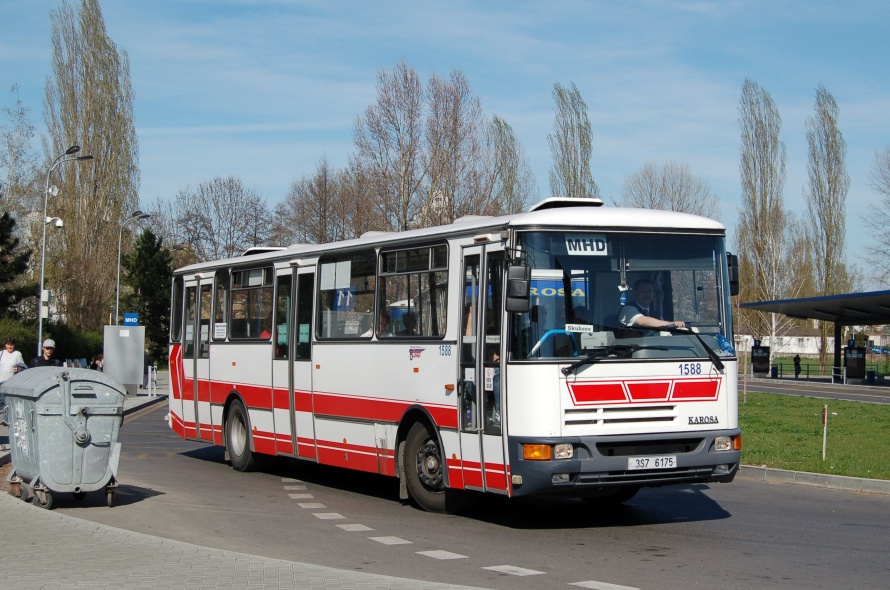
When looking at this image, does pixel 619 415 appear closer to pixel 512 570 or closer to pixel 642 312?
pixel 642 312

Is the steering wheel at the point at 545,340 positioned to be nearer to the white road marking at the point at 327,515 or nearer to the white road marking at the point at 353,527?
the white road marking at the point at 353,527

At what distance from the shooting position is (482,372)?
11.3 meters

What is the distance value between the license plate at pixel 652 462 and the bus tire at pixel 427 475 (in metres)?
2.15

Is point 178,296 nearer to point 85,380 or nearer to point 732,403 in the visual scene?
point 85,380

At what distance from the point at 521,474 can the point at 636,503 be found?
10.2ft

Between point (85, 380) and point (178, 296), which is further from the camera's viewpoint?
point (178, 296)

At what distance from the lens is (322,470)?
57.8 feet

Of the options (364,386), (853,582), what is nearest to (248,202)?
(364,386)

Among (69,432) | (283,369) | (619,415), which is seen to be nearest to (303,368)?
(283,369)

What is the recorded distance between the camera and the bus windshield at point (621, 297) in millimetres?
10750

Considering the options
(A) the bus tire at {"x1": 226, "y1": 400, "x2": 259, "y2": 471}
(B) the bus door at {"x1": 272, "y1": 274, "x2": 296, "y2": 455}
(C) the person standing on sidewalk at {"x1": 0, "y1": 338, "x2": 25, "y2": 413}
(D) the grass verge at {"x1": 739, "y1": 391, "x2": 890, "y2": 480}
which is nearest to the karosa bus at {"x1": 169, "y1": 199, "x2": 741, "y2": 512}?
(B) the bus door at {"x1": 272, "y1": 274, "x2": 296, "y2": 455}

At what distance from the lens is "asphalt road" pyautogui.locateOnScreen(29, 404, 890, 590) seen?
29.6ft

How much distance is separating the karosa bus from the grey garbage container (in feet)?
9.43

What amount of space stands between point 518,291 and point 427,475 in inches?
116
